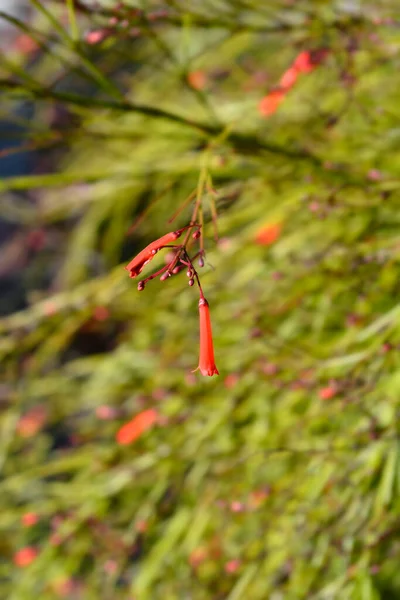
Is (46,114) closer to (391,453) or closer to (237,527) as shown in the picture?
(237,527)

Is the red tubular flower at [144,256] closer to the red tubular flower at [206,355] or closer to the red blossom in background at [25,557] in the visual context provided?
the red tubular flower at [206,355]

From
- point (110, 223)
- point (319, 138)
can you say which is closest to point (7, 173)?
point (110, 223)

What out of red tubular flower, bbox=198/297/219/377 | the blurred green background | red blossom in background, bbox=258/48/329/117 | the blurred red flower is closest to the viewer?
red tubular flower, bbox=198/297/219/377

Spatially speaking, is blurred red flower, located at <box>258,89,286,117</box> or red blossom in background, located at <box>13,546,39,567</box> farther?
red blossom in background, located at <box>13,546,39,567</box>

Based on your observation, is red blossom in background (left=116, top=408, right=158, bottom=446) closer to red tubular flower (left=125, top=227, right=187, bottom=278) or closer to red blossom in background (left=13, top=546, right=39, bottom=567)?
red blossom in background (left=13, top=546, right=39, bottom=567)

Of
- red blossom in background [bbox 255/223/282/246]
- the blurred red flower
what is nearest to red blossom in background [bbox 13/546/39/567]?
red blossom in background [bbox 255/223/282/246]

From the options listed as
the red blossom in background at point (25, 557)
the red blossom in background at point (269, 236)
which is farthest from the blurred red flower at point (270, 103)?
the red blossom in background at point (25, 557)

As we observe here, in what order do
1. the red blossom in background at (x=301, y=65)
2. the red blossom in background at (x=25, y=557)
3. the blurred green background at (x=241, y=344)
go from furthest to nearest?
the red blossom in background at (x=25, y=557), the red blossom in background at (x=301, y=65), the blurred green background at (x=241, y=344)
